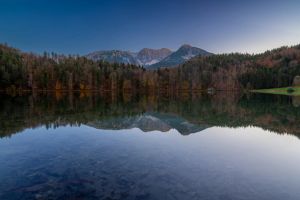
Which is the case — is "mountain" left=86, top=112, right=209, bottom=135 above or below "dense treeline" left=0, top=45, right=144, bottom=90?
below

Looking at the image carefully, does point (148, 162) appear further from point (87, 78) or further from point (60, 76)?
point (87, 78)

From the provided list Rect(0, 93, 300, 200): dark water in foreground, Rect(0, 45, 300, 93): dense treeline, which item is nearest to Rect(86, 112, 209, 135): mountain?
Rect(0, 93, 300, 200): dark water in foreground

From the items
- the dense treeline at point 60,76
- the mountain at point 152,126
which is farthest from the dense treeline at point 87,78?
the mountain at point 152,126

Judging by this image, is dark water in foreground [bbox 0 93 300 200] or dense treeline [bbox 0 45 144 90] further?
dense treeline [bbox 0 45 144 90]

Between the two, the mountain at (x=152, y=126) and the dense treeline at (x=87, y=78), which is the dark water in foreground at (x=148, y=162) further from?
the dense treeline at (x=87, y=78)

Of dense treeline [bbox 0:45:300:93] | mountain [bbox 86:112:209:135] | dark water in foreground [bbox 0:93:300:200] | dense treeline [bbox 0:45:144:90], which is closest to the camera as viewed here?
dark water in foreground [bbox 0:93:300:200]

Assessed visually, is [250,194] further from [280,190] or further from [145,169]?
[145,169]

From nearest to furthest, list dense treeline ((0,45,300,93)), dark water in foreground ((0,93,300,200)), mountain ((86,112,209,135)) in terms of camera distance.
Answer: dark water in foreground ((0,93,300,200)) < mountain ((86,112,209,135)) < dense treeline ((0,45,300,93))

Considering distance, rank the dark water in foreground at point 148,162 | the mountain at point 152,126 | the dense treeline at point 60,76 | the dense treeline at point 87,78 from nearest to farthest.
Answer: the dark water in foreground at point 148,162
the mountain at point 152,126
the dense treeline at point 60,76
the dense treeline at point 87,78

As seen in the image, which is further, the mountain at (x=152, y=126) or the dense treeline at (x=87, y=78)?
the dense treeline at (x=87, y=78)

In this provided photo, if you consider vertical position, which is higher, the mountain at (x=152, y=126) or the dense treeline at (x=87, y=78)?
the dense treeline at (x=87, y=78)

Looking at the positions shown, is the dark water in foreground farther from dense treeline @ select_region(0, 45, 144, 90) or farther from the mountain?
dense treeline @ select_region(0, 45, 144, 90)

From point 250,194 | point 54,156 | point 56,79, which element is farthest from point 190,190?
point 56,79

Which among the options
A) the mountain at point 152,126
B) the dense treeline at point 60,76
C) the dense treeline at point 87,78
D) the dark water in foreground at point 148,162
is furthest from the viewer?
the dense treeline at point 87,78
